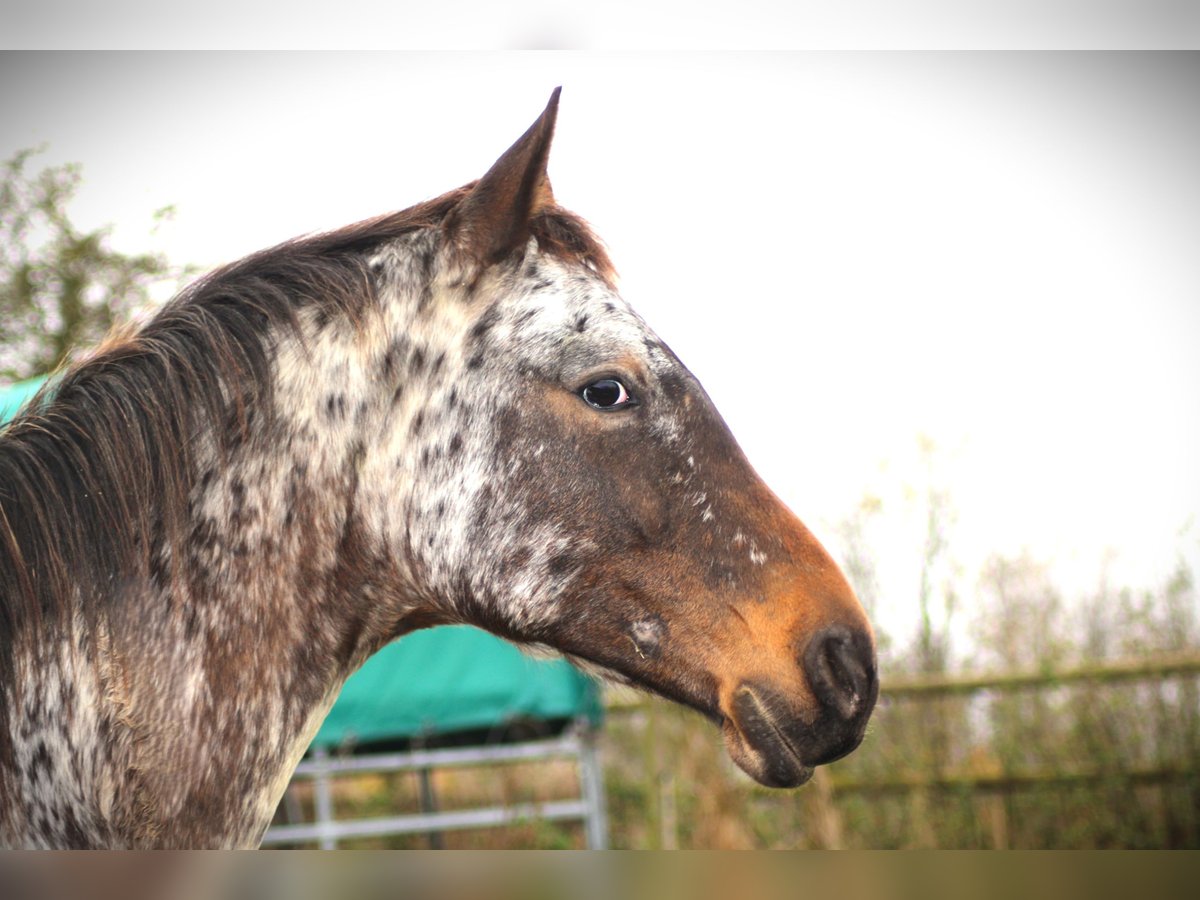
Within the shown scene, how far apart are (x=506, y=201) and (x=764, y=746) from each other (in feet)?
2.84

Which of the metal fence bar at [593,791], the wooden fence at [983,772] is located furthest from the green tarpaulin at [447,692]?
the wooden fence at [983,772]

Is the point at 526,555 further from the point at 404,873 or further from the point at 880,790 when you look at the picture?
the point at 880,790

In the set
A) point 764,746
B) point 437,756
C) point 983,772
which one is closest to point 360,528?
point 764,746

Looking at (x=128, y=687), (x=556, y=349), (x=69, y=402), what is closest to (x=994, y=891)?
(x=556, y=349)

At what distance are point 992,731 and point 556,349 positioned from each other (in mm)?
5108

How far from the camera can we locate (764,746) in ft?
3.97

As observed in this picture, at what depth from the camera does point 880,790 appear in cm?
547

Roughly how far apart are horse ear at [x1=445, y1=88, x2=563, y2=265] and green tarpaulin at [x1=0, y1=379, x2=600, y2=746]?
3.66 m

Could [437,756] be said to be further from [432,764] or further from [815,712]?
[815,712]

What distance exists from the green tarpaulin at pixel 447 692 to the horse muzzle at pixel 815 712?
11.9 feet

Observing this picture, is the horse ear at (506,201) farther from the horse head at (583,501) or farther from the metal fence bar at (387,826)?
the metal fence bar at (387,826)

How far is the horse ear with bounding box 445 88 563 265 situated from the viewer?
1.32 m

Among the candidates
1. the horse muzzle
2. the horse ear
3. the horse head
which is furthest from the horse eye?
the horse muzzle

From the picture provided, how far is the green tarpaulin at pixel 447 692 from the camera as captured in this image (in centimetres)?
480
